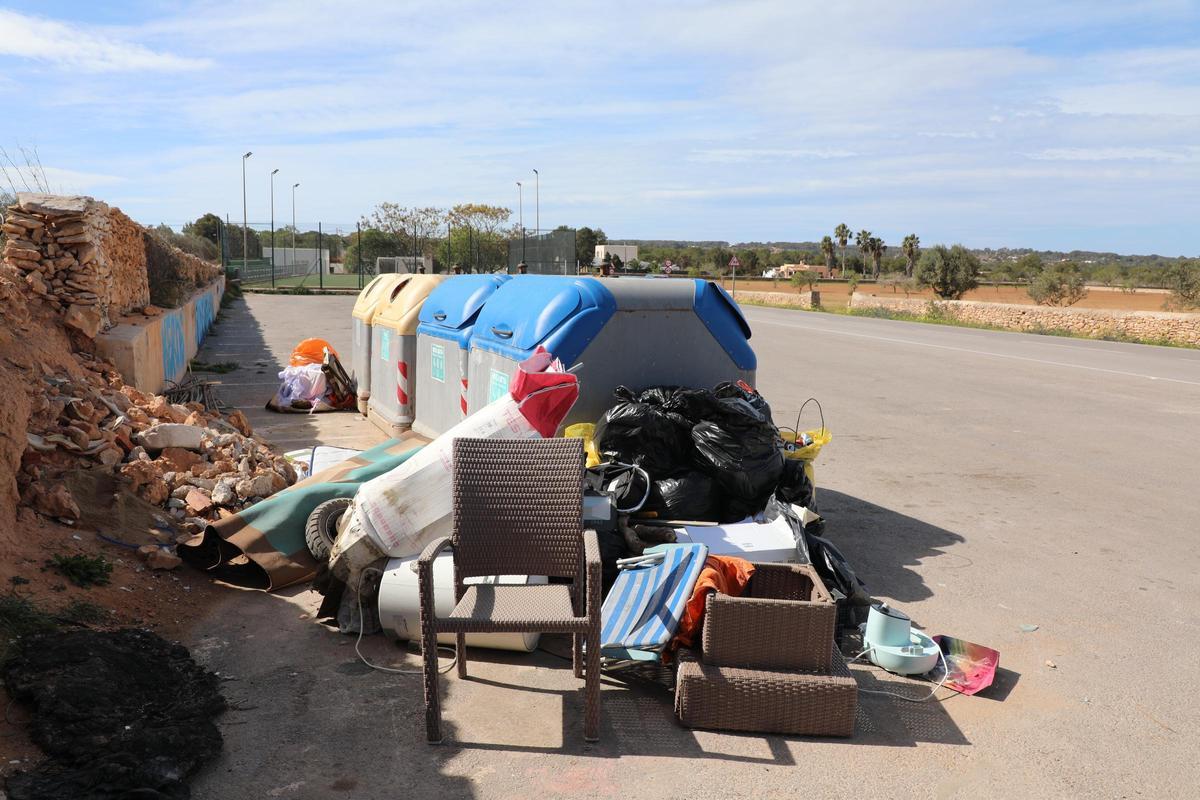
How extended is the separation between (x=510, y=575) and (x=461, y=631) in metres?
0.66

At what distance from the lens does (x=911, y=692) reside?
4105mm

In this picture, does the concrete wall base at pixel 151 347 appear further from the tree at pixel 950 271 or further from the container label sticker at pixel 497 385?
the tree at pixel 950 271

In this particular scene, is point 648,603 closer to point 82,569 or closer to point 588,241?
point 82,569

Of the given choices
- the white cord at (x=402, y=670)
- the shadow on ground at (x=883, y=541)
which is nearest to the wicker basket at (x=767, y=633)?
the white cord at (x=402, y=670)

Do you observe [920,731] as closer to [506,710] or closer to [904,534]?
[506,710]

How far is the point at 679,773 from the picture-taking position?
340 centimetres

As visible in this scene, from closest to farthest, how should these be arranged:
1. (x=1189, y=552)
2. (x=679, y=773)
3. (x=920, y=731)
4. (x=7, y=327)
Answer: (x=679, y=773), (x=920, y=731), (x=1189, y=552), (x=7, y=327)

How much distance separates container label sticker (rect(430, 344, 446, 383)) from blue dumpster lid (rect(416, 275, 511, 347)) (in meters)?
0.12

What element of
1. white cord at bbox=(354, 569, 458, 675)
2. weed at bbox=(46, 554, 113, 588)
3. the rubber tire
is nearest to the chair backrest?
white cord at bbox=(354, 569, 458, 675)

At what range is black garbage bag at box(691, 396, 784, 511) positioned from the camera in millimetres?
5398

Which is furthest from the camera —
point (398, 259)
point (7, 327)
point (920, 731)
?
point (398, 259)

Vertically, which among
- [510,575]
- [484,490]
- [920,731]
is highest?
[484,490]

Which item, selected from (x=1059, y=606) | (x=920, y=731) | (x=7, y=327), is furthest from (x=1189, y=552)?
(x=7, y=327)

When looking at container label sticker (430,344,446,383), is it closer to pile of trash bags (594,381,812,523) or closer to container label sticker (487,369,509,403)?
container label sticker (487,369,509,403)
